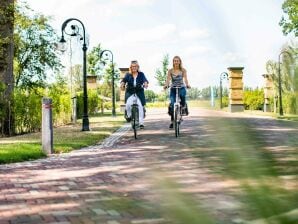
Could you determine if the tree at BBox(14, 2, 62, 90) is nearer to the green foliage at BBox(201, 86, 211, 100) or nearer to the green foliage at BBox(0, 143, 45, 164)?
the green foliage at BBox(0, 143, 45, 164)

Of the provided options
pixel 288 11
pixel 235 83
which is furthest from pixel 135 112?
pixel 288 11

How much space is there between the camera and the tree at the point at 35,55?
21.1 meters

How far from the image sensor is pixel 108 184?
655 centimetres

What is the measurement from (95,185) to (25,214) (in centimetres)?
158

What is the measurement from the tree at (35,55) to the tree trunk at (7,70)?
388 centimetres

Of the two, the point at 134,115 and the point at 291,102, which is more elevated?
the point at 291,102

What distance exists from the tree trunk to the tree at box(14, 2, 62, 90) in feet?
12.7

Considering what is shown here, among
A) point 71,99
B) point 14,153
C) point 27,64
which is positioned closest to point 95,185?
point 14,153

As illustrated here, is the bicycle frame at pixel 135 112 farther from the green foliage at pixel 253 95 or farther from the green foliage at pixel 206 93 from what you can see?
the green foliage at pixel 206 93

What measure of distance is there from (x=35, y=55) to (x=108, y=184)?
15.7 meters

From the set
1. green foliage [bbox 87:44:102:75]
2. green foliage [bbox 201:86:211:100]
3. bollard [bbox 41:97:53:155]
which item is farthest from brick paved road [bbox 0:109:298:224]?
green foliage [bbox 87:44:102:75]

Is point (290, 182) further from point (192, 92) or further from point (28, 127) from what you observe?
point (28, 127)

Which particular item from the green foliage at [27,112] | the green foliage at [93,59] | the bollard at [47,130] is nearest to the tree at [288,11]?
the bollard at [47,130]

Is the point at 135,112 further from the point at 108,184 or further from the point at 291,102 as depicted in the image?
the point at 291,102
